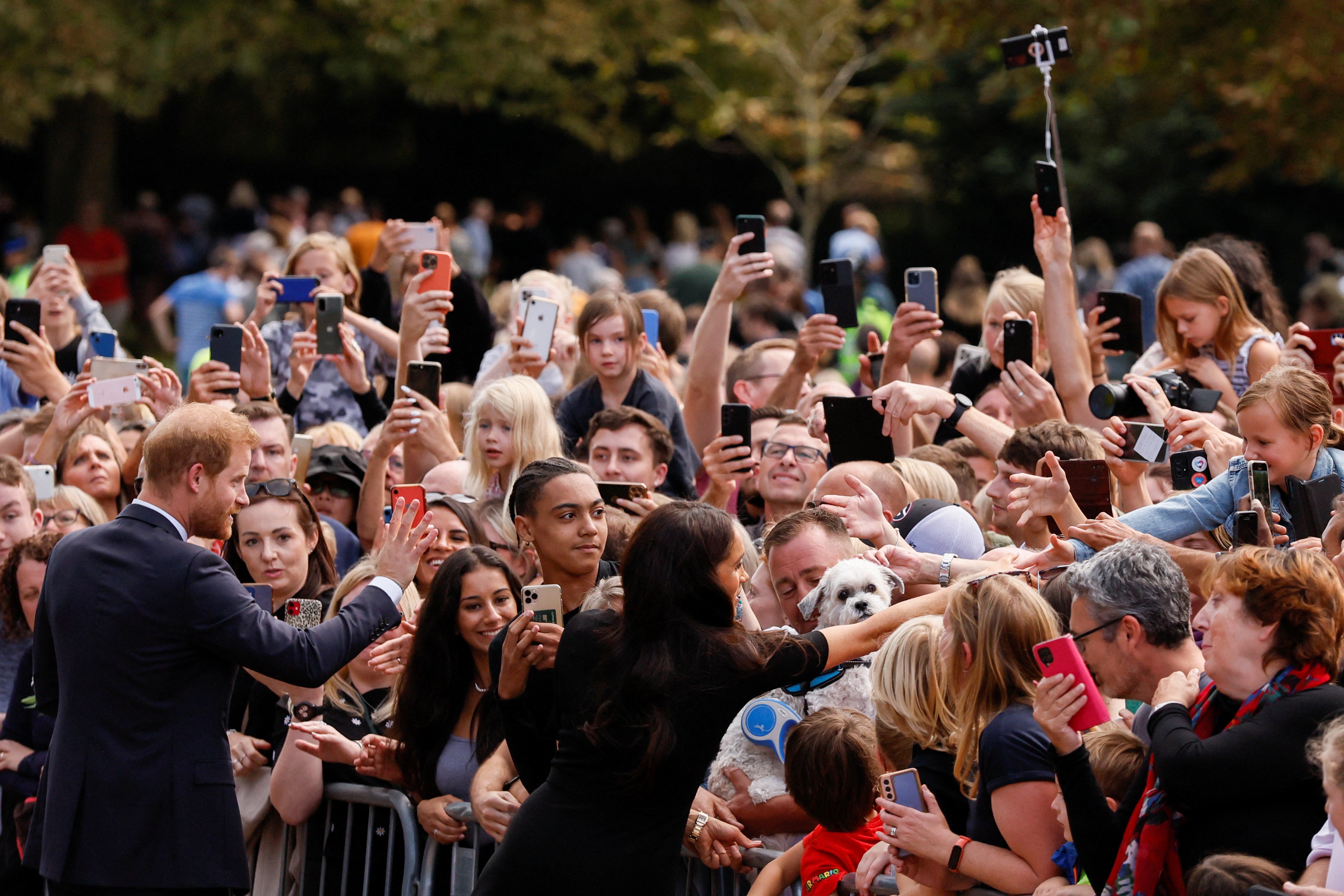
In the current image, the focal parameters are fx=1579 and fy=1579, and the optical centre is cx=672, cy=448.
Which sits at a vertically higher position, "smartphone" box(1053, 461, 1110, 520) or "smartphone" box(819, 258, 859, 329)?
"smartphone" box(819, 258, 859, 329)

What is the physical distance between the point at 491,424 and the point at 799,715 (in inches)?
91.6

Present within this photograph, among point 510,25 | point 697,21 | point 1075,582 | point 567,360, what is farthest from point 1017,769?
point 697,21

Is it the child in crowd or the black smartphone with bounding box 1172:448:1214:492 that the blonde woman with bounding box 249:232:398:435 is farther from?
the child in crowd

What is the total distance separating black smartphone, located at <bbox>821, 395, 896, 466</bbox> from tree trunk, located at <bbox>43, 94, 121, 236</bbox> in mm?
14586

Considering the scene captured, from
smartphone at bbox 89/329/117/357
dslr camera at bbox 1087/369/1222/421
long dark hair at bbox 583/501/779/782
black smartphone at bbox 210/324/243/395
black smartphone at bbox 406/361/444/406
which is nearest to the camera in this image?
long dark hair at bbox 583/501/779/782

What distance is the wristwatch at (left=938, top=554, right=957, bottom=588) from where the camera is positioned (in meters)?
4.82

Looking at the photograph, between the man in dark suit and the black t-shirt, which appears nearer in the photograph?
the black t-shirt

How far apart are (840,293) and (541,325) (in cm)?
137

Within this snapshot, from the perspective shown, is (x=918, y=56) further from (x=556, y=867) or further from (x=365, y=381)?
(x=556, y=867)

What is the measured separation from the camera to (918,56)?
52.2ft

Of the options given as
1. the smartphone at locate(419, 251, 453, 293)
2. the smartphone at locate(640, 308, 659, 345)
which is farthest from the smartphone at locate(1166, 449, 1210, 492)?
the smartphone at locate(419, 251, 453, 293)

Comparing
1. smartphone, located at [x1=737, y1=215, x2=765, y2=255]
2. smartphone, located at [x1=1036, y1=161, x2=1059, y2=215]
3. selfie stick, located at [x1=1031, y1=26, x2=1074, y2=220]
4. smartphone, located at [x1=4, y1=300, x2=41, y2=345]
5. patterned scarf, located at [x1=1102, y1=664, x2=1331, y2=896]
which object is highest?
selfie stick, located at [x1=1031, y1=26, x2=1074, y2=220]

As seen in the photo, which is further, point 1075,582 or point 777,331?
point 777,331

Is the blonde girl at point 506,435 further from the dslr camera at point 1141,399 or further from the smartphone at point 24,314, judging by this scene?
the smartphone at point 24,314
